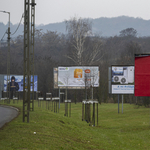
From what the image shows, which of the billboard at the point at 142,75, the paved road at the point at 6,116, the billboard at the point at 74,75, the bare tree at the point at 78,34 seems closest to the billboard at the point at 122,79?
the billboard at the point at 74,75

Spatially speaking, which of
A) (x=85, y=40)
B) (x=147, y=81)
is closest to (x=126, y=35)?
(x=85, y=40)

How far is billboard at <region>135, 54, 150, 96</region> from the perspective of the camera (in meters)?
16.1

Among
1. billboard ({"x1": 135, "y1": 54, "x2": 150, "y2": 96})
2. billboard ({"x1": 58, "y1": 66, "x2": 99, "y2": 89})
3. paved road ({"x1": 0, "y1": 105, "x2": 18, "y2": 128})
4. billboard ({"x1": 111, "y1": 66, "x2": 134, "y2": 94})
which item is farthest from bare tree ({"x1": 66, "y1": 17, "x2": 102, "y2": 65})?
billboard ({"x1": 135, "y1": 54, "x2": 150, "y2": 96})

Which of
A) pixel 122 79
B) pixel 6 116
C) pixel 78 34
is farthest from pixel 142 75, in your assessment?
pixel 78 34

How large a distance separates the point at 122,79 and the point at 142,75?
11.4 meters

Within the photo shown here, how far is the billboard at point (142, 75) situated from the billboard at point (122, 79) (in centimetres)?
1111

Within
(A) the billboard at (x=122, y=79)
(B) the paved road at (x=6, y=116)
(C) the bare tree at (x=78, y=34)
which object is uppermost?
(C) the bare tree at (x=78, y=34)

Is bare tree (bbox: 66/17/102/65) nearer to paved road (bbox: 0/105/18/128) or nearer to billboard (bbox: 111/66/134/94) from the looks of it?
billboard (bbox: 111/66/134/94)

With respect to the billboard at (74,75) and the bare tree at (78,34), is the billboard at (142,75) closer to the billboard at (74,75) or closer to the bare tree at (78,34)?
the billboard at (74,75)

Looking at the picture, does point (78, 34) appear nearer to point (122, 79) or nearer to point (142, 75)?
point (122, 79)

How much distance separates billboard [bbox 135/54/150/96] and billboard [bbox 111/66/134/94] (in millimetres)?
11107

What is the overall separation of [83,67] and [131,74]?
842 centimetres

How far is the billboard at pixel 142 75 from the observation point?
1612 cm

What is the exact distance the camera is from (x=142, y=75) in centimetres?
1631
